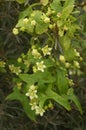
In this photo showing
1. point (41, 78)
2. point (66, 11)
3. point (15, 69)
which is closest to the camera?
point (66, 11)

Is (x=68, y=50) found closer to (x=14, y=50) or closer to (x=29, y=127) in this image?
(x=14, y=50)

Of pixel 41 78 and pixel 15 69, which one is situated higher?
pixel 41 78

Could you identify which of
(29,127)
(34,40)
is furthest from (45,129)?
(34,40)

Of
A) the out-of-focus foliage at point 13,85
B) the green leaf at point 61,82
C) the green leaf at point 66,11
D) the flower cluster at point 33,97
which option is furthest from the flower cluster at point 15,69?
the green leaf at point 66,11

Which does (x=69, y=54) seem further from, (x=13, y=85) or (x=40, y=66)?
(x=13, y=85)

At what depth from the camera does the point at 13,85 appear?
1.98 meters

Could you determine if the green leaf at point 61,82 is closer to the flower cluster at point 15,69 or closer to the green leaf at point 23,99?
the green leaf at point 23,99

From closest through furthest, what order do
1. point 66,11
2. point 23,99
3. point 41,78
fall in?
point 66,11 → point 41,78 → point 23,99

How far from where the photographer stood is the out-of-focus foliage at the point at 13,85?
1.97 metres

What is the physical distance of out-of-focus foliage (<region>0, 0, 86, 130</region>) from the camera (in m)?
1.97

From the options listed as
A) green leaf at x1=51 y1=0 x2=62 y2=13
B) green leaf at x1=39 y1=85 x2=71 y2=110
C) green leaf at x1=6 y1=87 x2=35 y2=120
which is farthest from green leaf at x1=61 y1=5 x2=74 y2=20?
green leaf at x1=6 y1=87 x2=35 y2=120

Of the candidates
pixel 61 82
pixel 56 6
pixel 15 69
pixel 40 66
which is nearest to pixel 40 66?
pixel 40 66

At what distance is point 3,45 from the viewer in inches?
79.7

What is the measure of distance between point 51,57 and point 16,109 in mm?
529
